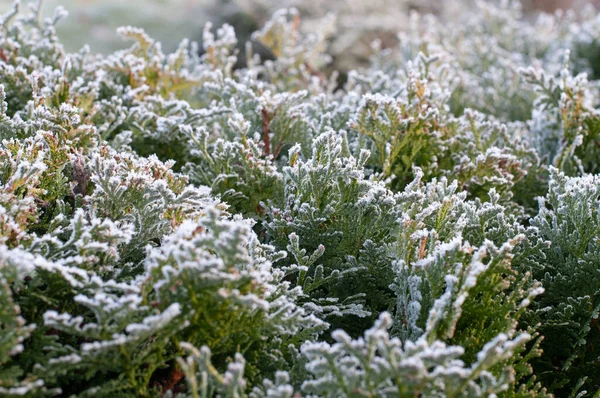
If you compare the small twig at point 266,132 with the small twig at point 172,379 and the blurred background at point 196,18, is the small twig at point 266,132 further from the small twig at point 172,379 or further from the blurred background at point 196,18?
the blurred background at point 196,18

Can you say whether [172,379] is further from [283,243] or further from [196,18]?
[196,18]

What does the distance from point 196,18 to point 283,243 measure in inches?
161

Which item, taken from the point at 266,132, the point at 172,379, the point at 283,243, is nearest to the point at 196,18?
the point at 266,132

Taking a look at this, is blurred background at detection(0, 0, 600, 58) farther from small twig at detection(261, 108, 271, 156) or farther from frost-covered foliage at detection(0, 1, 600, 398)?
small twig at detection(261, 108, 271, 156)

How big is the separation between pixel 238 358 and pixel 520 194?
1.85m

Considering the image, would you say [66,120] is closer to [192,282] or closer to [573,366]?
[192,282]

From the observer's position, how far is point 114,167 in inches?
72.1

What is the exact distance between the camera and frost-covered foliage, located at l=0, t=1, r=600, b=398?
1383 mm

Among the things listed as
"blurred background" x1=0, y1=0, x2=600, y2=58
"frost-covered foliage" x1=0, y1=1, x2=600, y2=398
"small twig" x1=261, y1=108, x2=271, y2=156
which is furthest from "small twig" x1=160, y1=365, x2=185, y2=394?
"blurred background" x1=0, y1=0, x2=600, y2=58

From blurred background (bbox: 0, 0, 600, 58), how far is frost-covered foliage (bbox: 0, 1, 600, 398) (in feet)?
7.63

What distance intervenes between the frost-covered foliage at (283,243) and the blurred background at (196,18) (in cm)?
232

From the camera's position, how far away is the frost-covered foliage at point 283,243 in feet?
4.54

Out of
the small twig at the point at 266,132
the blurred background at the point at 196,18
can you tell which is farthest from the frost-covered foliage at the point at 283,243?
the blurred background at the point at 196,18

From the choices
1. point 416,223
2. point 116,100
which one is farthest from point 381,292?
point 116,100
